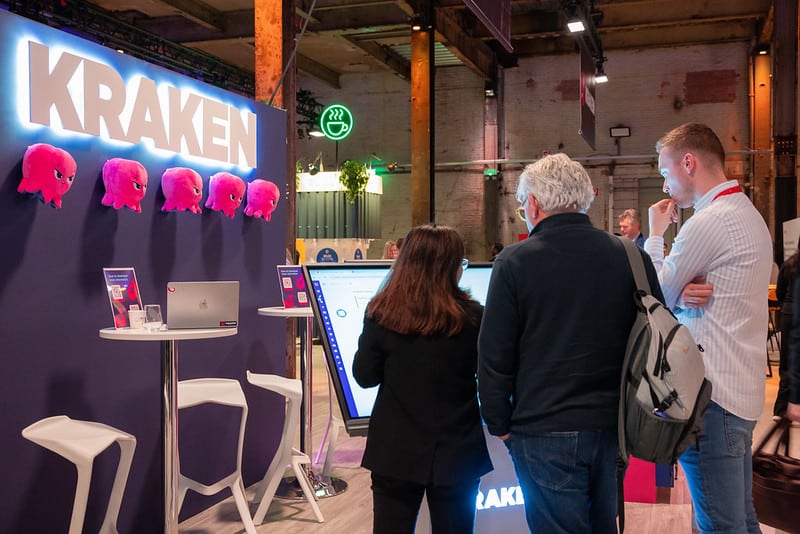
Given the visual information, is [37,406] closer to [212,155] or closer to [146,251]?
[146,251]

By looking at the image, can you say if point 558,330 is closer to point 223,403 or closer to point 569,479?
point 569,479

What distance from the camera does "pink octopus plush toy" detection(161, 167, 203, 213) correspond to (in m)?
3.80

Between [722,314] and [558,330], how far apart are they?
0.55 metres

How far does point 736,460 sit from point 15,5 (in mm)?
9289

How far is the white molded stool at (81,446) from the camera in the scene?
275 cm

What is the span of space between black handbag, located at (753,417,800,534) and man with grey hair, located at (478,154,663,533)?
109 centimetres

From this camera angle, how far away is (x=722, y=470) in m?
2.02

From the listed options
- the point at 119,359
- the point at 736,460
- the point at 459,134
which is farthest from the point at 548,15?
the point at 736,460

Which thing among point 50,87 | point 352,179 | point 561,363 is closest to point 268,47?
point 50,87

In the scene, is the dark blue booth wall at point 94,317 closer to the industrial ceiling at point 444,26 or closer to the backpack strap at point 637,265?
the backpack strap at point 637,265

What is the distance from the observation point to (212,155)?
4188mm

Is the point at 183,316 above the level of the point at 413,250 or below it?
below

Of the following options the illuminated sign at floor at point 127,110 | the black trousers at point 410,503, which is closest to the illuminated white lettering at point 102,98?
the illuminated sign at floor at point 127,110

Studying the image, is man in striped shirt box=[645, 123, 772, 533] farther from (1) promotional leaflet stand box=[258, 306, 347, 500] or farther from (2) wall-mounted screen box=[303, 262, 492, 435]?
(1) promotional leaflet stand box=[258, 306, 347, 500]
